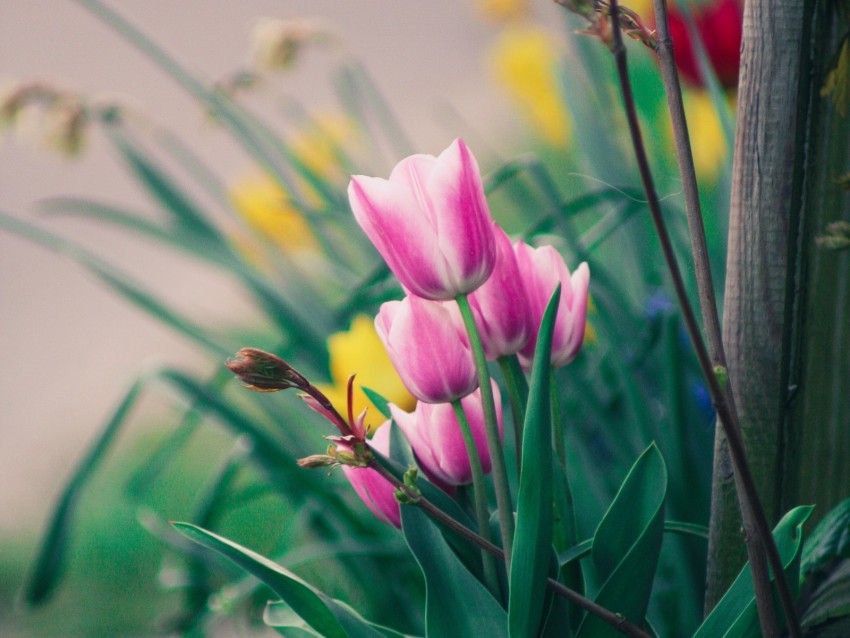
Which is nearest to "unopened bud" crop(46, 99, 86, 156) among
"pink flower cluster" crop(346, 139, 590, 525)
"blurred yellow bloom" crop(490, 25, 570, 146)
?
"pink flower cluster" crop(346, 139, 590, 525)

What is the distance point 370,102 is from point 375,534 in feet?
1.19

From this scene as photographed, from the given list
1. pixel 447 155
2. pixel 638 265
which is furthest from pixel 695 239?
pixel 638 265

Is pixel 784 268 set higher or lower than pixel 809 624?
higher

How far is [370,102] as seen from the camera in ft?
2.25

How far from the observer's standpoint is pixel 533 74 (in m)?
0.98

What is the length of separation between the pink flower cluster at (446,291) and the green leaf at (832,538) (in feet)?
0.31

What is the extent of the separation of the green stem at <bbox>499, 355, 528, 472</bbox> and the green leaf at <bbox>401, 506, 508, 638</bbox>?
4 cm

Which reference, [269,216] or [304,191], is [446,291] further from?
[269,216]

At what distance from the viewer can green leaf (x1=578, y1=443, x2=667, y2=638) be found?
0.22 metres

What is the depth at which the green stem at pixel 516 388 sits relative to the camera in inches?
9.0

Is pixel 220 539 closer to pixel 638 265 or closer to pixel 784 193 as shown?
pixel 784 193

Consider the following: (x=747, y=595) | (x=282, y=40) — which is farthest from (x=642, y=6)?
(x=747, y=595)

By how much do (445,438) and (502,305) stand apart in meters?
0.04

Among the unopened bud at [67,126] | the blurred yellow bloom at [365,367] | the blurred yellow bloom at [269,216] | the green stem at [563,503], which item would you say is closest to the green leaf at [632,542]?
the green stem at [563,503]
